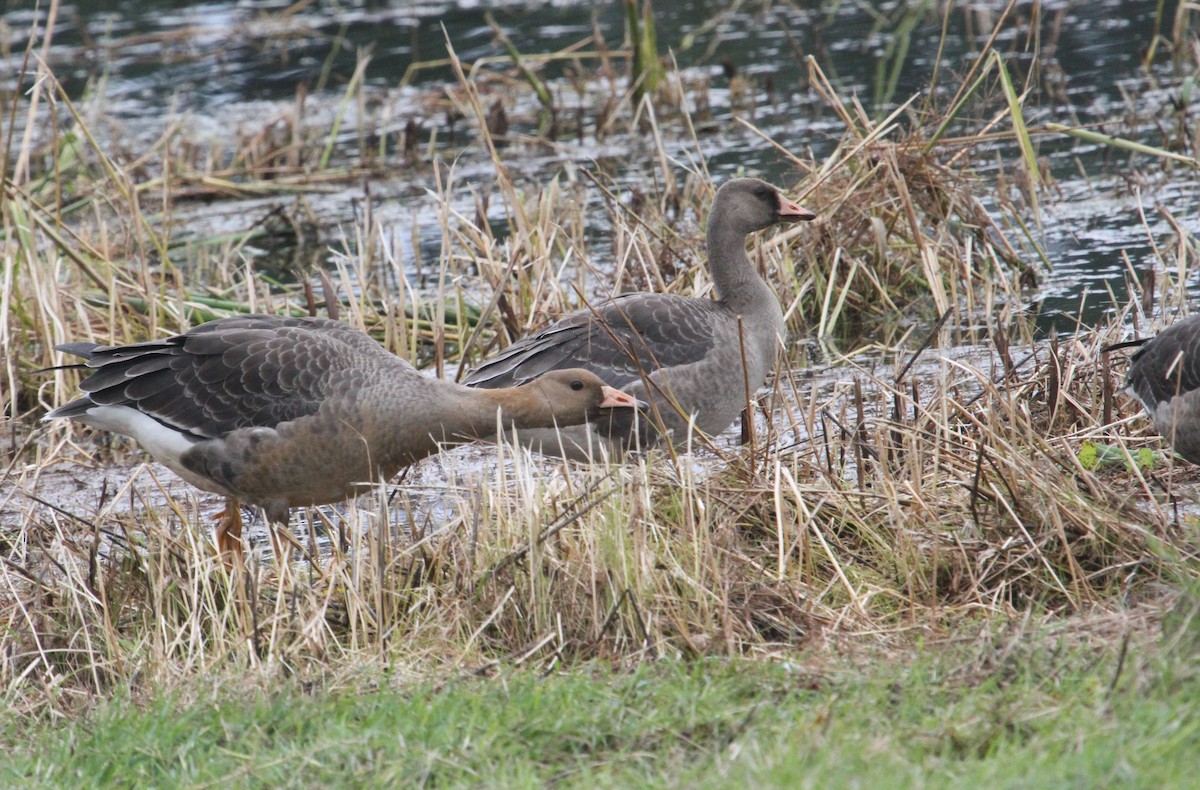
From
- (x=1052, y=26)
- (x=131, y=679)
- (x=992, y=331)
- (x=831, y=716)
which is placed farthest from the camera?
(x=1052, y=26)

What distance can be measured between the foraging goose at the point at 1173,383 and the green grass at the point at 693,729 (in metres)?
1.61

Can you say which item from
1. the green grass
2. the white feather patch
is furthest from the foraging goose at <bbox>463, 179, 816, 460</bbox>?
the green grass

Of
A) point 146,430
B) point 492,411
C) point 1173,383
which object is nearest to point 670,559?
point 492,411

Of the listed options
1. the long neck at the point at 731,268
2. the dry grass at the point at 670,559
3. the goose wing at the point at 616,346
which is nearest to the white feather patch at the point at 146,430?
the dry grass at the point at 670,559

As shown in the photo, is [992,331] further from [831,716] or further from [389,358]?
[831,716]

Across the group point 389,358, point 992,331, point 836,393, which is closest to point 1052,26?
point 992,331

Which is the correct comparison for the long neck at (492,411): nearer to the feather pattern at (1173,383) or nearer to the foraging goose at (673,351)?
the foraging goose at (673,351)

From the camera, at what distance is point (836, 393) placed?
23.3 feet

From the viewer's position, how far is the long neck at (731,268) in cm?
765

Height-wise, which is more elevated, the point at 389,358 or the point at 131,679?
the point at 389,358

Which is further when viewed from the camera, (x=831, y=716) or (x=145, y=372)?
(x=145, y=372)

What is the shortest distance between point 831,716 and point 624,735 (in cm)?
59

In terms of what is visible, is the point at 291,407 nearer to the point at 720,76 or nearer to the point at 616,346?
the point at 616,346

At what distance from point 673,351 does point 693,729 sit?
10.7 ft
